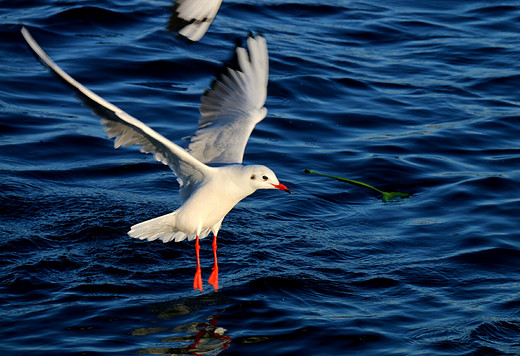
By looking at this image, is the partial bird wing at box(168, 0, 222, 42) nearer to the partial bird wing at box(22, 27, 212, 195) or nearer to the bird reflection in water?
the partial bird wing at box(22, 27, 212, 195)

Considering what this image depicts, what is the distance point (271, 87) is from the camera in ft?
43.7

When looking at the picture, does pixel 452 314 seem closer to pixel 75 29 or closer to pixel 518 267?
pixel 518 267

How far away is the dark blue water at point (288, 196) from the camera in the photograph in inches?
280

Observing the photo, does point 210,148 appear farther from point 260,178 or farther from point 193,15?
point 193,15

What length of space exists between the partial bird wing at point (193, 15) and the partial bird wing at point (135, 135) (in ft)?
2.68

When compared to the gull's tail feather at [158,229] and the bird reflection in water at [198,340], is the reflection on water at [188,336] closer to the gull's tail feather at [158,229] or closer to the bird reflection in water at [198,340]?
the bird reflection in water at [198,340]

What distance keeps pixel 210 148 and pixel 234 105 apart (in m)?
0.53

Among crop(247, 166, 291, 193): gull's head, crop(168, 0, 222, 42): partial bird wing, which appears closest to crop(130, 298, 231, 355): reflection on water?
crop(247, 166, 291, 193): gull's head

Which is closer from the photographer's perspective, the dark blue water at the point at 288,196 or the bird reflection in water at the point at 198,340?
the bird reflection in water at the point at 198,340

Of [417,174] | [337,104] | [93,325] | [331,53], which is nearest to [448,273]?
[417,174]

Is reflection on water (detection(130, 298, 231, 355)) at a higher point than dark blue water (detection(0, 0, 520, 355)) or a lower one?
lower

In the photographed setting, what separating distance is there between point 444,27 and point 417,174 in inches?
Answer: 253

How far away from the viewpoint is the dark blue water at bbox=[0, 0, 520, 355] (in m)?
7.12

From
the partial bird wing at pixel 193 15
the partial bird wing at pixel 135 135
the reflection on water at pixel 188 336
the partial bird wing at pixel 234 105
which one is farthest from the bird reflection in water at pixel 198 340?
the partial bird wing at pixel 193 15
